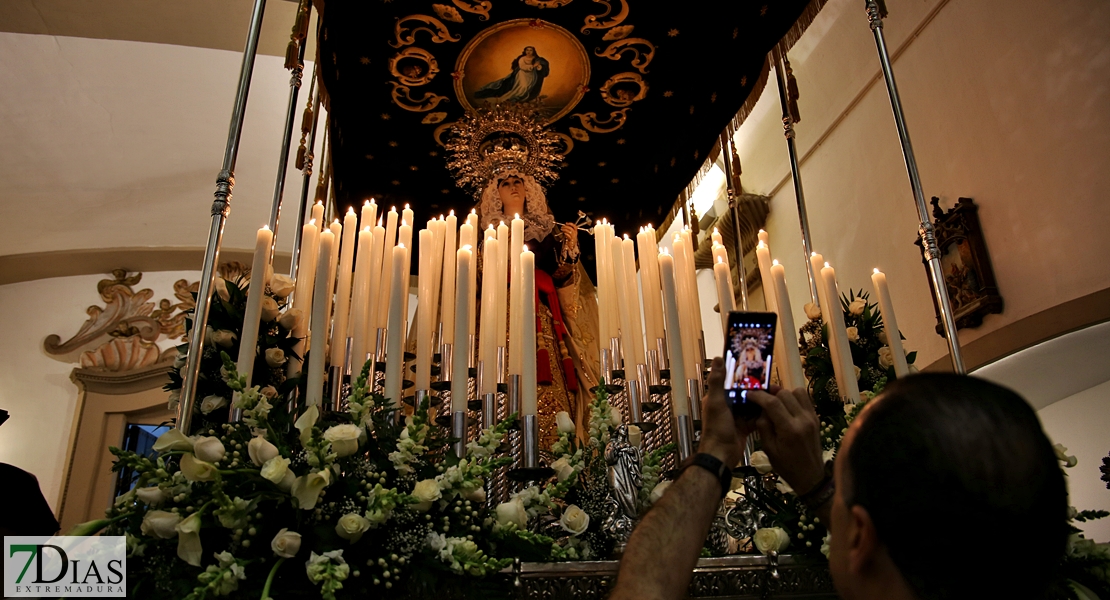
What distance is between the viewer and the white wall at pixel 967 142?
3.38 metres

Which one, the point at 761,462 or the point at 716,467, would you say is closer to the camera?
the point at 716,467

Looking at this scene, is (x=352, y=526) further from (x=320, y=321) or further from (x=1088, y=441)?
(x=1088, y=441)

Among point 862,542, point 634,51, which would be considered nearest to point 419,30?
point 634,51

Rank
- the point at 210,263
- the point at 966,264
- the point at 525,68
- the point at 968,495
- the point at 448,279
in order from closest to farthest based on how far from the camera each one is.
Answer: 1. the point at 968,495
2. the point at 210,263
3. the point at 448,279
4. the point at 525,68
5. the point at 966,264

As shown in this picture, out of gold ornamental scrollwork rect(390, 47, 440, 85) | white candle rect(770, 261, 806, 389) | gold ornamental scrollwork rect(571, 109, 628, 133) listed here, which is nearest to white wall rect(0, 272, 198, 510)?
gold ornamental scrollwork rect(390, 47, 440, 85)

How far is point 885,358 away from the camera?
7.05 feet

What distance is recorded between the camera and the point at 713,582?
149cm

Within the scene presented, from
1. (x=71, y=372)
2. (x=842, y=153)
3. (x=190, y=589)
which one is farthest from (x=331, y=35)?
(x=71, y=372)

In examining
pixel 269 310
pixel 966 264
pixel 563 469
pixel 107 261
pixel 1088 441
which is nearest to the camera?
pixel 563 469

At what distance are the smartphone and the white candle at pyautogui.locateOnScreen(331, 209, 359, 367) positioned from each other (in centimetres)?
116

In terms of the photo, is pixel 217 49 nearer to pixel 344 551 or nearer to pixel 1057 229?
pixel 344 551

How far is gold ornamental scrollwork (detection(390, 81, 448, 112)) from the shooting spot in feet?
11.4

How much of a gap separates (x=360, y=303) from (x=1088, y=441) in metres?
3.88

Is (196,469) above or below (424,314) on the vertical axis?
below
